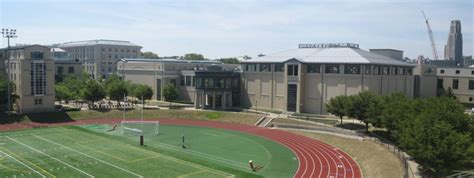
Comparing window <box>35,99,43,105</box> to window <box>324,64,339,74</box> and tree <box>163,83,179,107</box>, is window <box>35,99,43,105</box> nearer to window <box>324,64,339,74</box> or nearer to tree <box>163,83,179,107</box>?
tree <box>163,83,179,107</box>

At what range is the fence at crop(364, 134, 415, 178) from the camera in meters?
38.0

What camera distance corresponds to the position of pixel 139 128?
65.9m

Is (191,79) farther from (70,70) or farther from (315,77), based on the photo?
(70,70)

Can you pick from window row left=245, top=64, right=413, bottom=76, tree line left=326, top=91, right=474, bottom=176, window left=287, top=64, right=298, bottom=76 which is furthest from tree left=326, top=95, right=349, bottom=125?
window left=287, top=64, right=298, bottom=76

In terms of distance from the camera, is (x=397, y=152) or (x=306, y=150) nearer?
(x=397, y=152)

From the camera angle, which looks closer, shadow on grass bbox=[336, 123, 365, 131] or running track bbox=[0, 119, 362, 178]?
running track bbox=[0, 119, 362, 178]

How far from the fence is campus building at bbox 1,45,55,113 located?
194 ft

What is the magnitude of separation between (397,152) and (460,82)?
66174mm

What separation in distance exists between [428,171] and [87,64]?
145 meters

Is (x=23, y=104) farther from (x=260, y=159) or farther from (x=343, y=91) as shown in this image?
(x=343, y=91)

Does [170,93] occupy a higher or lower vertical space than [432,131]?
higher

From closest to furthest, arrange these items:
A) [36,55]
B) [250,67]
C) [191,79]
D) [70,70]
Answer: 1. [36,55]
2. [250,67]
3. [191,79]
4. [70,70]

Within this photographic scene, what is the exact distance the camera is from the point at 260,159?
47.6 m

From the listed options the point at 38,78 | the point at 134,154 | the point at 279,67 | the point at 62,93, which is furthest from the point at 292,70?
the point at 38,78
